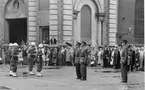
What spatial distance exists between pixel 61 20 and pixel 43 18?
2029 millimetres

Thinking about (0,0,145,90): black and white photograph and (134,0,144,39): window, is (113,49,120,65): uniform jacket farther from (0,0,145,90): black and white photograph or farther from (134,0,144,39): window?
(134,0,144,39): window

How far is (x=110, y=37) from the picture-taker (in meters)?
36.5

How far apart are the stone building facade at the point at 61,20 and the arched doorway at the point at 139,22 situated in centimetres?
220

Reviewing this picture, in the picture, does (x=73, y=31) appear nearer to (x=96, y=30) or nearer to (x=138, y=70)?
(x=96, y=30)

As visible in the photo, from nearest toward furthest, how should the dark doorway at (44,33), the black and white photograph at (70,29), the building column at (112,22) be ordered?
the black and white photograph at (70,29) < the dark doorway at (44,33) < the building column at (112,22)

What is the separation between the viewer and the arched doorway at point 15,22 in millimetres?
36009

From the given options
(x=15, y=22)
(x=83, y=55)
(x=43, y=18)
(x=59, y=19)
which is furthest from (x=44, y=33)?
(x=83, y=55)

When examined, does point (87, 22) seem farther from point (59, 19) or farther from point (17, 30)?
point (17, 30)

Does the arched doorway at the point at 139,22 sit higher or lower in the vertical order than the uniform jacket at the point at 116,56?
higher

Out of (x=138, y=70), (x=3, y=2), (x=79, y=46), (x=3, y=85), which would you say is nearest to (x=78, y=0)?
(x=3, y=2)

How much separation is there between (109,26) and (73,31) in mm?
4140

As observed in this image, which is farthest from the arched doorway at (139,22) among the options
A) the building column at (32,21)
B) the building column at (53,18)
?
the building column at (32,21)

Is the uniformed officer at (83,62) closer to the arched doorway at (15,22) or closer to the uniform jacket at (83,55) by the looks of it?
the uniform jacket at (83,55)

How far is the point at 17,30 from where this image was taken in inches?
1507
